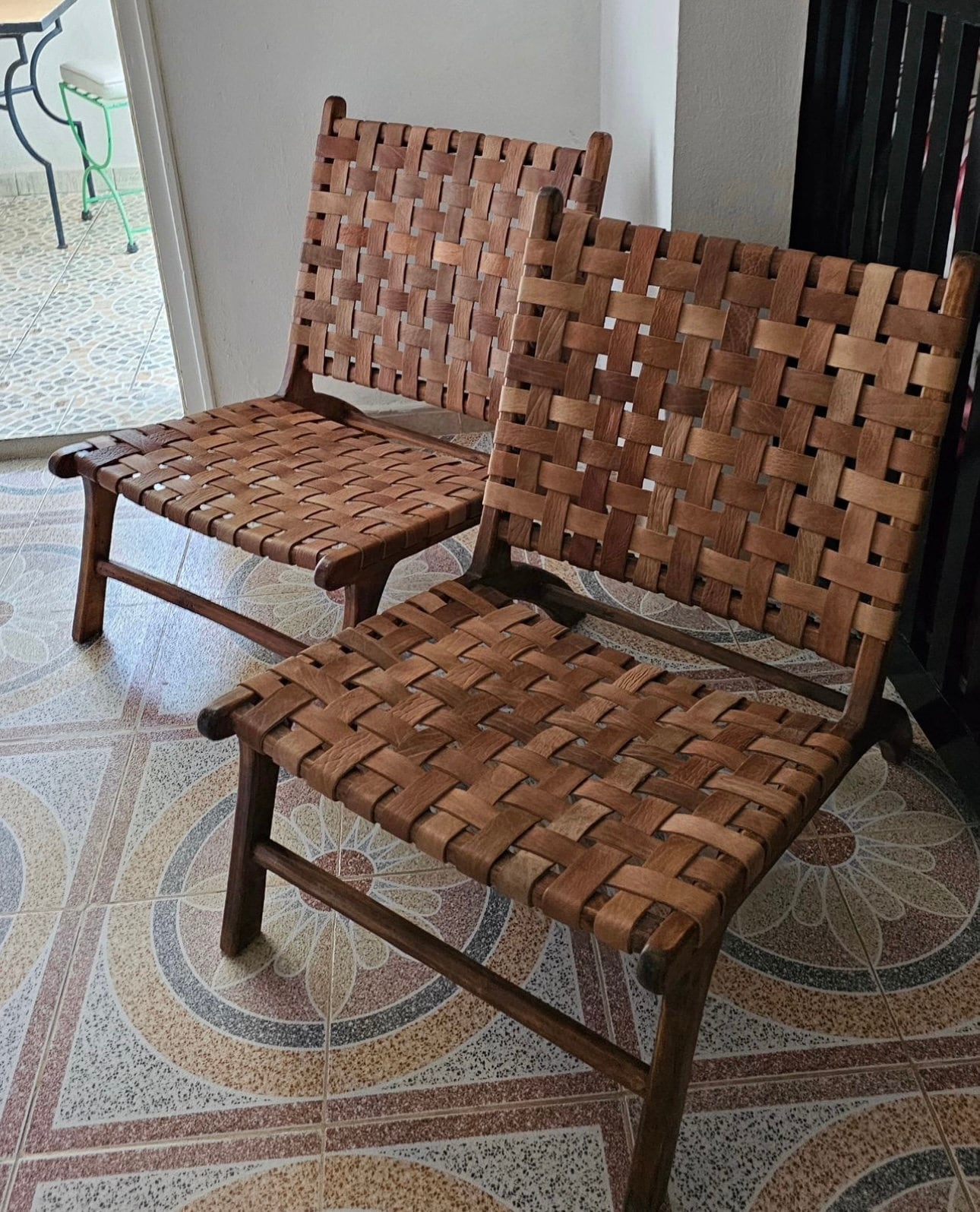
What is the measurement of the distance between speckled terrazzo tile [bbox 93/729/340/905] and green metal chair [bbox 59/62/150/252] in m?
1.31

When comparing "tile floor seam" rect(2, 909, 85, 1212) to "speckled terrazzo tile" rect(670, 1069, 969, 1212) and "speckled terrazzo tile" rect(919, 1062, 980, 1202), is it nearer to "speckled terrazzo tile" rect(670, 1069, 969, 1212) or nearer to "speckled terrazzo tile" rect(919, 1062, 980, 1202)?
"speckled terrazzo tile" rect(670, 1069, 969, 1212)

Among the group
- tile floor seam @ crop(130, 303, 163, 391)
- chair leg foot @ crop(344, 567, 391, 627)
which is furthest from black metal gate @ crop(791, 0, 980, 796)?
tile floor seam @ crop(130, 303, 163, 391)

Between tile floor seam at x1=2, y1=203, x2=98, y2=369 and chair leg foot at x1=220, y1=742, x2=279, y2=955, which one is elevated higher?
tile floor seam at x1=2, y1=203, x2=98, y2=369

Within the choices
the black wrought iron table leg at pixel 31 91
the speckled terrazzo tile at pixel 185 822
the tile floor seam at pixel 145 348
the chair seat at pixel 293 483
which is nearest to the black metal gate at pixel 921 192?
the chair seat at pixel 293 483

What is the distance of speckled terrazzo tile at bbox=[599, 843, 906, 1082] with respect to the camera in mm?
1259

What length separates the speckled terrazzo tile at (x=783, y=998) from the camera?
1.26 meters

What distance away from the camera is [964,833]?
5.03 feet

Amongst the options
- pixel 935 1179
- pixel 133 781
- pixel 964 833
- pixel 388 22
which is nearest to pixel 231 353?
pixel 388 22

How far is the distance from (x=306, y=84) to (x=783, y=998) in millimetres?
1797

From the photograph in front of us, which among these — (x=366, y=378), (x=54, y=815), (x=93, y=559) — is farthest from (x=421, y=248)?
(x=54, y=815)

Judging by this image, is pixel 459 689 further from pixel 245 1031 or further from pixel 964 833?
pixel 964 833

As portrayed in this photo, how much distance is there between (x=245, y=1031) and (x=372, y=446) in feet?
2.95

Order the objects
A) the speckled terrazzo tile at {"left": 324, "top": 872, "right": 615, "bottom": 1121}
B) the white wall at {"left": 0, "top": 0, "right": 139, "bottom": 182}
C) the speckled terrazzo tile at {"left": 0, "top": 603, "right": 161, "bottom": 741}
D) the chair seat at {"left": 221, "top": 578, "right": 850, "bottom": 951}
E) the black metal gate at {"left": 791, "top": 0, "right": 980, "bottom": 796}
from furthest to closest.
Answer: the white wall at {"left": 0, "top": 0, "right": 139, "bottom": 182}, the speckled terrazzo tile at {"left": 0, "top": 603, "right": 161, "bottom": 741}, the black metal gate at {"left": 791, "top": 0, "right": 980, "bottom": 796}, the speckled terrazzo tile at {"left": 324, "top": 872, "right": 615, "bottom": 1121}, the chair seat at {"left": 221, "top": 578, "right": 850, "bottom": 951}

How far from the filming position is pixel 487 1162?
3.82ft
